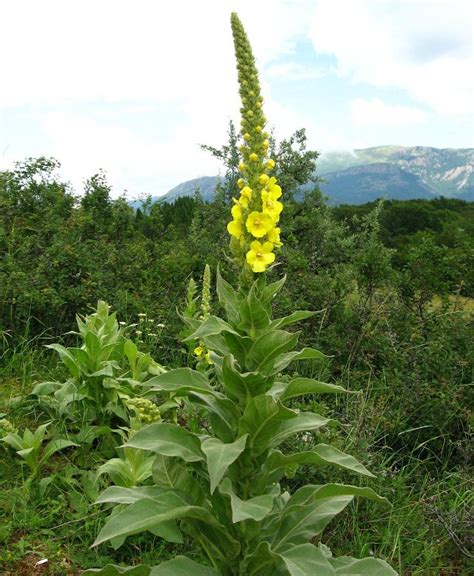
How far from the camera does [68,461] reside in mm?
3957

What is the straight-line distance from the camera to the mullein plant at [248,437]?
7.99 ft

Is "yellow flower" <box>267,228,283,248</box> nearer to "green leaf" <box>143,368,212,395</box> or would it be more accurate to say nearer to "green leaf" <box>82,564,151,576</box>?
"green leaf" <box>143,368,212,395</box>

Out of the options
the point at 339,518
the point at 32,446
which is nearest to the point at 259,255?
the point at 339,518

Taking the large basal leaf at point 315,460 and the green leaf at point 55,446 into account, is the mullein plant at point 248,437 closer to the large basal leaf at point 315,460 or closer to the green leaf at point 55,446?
the large basal leaf at point 315,460

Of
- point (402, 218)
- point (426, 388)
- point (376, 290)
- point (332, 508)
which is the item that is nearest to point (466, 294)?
point (376, 290)

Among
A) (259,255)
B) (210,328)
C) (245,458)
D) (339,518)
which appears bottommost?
(339,518)

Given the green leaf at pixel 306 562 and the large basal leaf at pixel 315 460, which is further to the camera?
the large basal leaf at pixel 315 460

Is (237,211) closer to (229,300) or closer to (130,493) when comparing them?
(229,300)

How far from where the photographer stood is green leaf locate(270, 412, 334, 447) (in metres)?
2.57

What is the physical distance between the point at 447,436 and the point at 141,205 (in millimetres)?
5444

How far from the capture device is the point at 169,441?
255cm

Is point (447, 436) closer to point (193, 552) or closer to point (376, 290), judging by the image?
point (376, 290)

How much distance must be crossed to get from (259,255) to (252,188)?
1.02 feet

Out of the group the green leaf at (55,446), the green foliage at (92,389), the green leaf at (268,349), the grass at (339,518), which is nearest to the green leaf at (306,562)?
the green leaf at (268,349)
